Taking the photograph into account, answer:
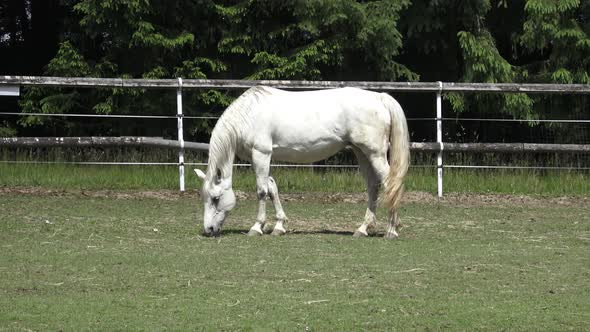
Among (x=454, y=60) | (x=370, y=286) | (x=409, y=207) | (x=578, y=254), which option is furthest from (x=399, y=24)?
(x=370, y=286)

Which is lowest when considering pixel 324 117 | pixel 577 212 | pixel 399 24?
pixel 577 212

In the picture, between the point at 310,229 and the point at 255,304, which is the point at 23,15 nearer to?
the point at 310,229

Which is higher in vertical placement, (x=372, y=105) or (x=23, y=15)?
(x=23, y=15)

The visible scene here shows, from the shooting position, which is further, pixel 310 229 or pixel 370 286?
pixel 310 229

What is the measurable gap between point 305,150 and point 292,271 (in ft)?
8.69

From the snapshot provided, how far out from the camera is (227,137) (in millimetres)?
10273

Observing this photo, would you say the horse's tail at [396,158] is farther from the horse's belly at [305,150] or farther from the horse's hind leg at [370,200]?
the horse's belly at [305,150]

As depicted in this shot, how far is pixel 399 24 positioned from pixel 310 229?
6.76 metres

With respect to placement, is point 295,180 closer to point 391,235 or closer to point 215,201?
point 215,201

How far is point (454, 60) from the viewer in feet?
58.7

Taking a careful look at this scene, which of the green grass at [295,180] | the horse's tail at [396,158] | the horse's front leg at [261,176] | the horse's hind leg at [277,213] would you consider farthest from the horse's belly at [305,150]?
the green grass at [295,180]

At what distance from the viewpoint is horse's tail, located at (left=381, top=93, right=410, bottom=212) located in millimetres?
9945

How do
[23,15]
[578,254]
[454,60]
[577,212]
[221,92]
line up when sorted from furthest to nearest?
[23,15] < [454,60] < [221,92] < [577,212] < [578,254]

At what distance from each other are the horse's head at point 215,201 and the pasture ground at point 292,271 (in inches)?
7.0
